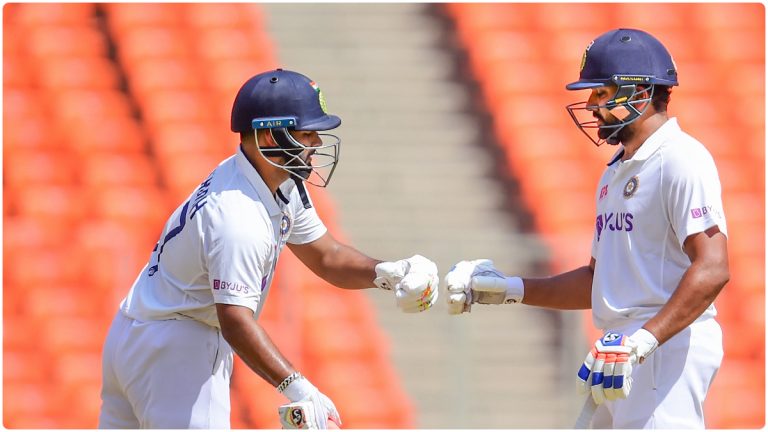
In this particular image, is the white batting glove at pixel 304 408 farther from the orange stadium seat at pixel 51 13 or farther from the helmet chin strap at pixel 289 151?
the orange stadium seat at pixel 51 13

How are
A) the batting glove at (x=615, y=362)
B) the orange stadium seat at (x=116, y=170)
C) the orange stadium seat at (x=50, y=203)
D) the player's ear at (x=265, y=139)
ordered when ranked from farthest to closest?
1. the orange stadium seat at (x=116, y=170)
2. the orange stadium seat at (x=50, y=203)
3. the player's ear at (x=265, y=139)
4. the batting glove at (x=615, y=362)

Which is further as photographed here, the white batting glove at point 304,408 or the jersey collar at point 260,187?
the jersey collar at point 260,187

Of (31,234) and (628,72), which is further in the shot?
(31,234)

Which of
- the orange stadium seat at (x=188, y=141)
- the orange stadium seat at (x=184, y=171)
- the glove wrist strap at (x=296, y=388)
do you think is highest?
the orange stadium seat at (x=188, y=141)

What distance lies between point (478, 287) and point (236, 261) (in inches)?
38.7

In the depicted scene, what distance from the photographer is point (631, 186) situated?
3.81 meters

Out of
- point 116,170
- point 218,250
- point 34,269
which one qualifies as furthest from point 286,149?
point 116,170

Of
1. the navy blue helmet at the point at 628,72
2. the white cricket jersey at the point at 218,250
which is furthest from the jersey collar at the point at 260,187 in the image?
the navy blue helmet at the point at 628,72

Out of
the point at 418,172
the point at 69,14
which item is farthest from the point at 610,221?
the point at 69,14

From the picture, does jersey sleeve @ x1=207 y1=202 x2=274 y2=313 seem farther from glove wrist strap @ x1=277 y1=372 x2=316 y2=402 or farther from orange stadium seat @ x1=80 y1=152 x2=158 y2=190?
orange stadium seat @ x1=80 y1=152 x2=158 y2=190

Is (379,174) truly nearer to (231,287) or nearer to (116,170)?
(116,170)

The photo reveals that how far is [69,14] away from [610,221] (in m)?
6.36

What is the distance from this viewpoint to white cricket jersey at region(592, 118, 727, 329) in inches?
143

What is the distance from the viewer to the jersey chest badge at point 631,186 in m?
3.79
